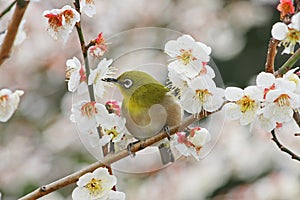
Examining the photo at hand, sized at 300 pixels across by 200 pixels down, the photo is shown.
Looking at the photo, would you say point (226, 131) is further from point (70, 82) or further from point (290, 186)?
point (70, 82)

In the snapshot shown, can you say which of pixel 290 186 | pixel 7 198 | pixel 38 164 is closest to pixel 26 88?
pixel 38 164

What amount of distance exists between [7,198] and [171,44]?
170 cm

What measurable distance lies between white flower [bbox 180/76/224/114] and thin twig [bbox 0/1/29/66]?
272 mm

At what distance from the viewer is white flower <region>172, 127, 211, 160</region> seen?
0.79 m

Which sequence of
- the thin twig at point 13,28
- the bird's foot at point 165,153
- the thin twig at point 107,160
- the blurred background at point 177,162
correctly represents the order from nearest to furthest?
the thin twig at point 13,28, the thin twig at point 107,160, the bird's foot at point 165,153, the blurred background at point 177,162

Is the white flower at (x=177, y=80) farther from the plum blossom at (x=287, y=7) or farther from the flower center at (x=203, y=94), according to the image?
the plum blossom at (x=287, y=7)

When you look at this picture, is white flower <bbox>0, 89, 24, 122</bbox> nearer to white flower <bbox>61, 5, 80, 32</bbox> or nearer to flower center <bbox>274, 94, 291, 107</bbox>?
white flower <bbox>61, 5, 80, 32</bbox>

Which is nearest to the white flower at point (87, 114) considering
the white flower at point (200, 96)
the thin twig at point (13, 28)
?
the white flower at point (200, 96)

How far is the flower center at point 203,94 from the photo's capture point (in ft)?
2.44

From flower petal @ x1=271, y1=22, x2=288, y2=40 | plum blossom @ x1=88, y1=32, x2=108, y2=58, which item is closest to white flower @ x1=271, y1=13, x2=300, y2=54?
flower petal @ x1=271, y1=22, x2=288, y2=40

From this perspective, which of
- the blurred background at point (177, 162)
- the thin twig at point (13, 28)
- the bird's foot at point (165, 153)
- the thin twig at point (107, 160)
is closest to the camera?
the thin twig at point (13, 28)

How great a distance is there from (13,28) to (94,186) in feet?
1.07

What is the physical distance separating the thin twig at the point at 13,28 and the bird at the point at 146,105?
0.76ft

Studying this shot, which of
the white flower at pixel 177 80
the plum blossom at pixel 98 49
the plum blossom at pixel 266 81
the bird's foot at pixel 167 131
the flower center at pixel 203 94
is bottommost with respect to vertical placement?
the bird's foot at pixel 167 131
